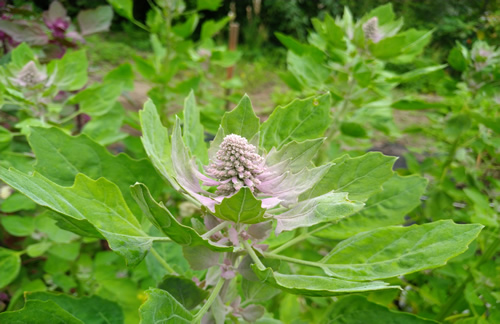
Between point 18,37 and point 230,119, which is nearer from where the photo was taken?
point 230,119

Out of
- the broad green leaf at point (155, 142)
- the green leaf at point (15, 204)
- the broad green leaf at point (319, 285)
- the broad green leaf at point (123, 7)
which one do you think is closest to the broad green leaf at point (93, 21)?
the broad green leaf at point (123, 7)

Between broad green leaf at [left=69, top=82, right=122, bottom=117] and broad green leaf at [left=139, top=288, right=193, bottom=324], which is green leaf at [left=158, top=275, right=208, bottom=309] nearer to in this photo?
broad green leaf at [left=139, top=288, right=193, bottom=324]

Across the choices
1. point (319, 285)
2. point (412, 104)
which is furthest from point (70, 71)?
point (412, 104)

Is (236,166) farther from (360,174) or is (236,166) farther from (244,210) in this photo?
(360,174)

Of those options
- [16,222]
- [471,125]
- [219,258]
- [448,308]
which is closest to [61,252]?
[16,222]

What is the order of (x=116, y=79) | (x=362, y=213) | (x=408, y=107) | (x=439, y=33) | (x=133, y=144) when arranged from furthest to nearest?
(x=439, y=33) < (x=133, y=144) < (x=408, y=107) < (x=116, y=79) < (x=362, y=213)

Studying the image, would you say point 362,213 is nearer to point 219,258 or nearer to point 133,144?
point 219,258
